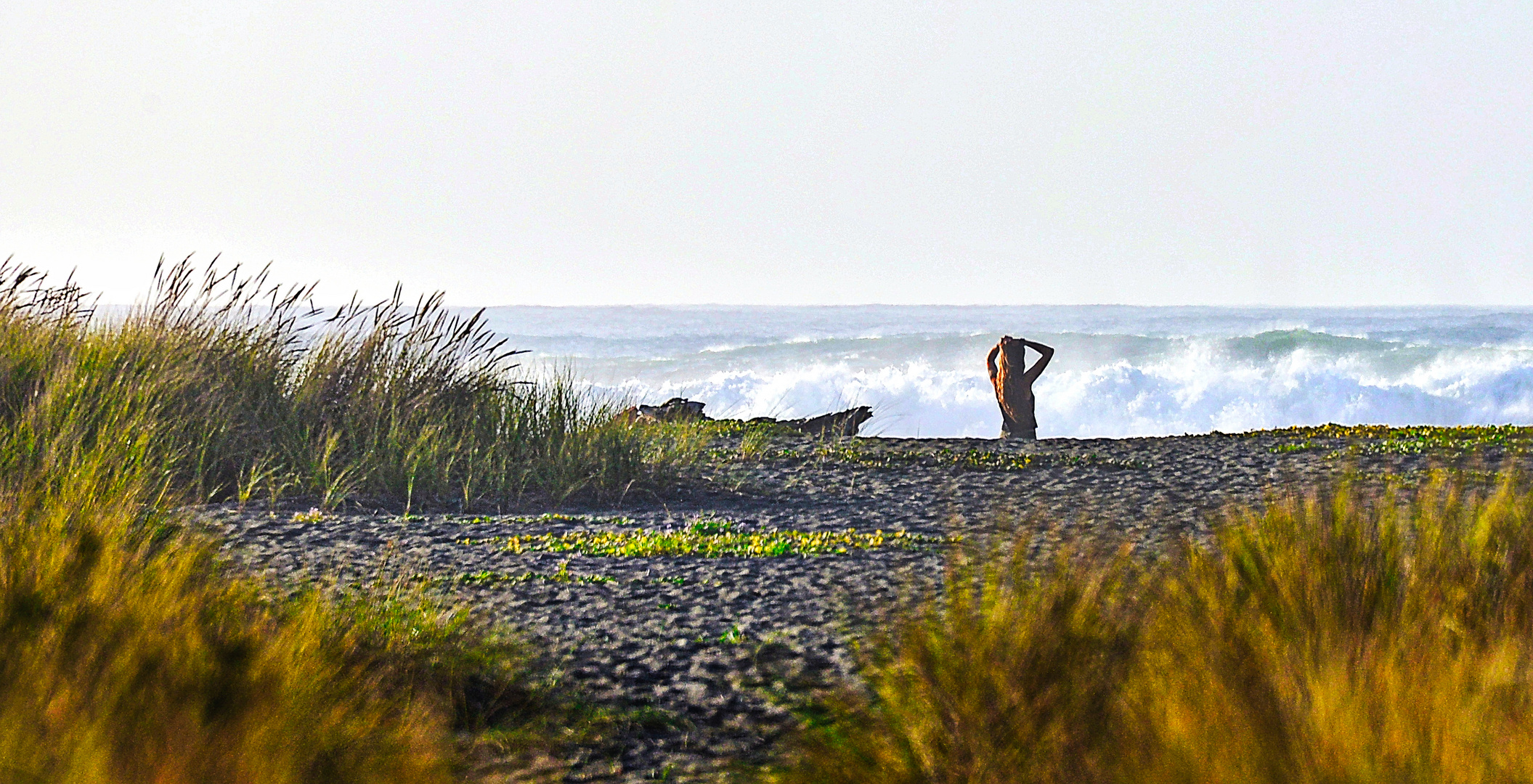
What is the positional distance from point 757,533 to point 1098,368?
32.2 metres

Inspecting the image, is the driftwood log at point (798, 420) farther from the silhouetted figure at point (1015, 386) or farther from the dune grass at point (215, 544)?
the dune grass at point (215, 544)

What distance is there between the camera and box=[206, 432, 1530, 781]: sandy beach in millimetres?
3988

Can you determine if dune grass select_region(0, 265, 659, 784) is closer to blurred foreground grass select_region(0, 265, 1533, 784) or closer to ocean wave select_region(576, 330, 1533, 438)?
blurred foreground grass select_region(0, 265, 1533, 784)

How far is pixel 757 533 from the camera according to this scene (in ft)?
22.1

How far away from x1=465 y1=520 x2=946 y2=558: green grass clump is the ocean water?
13.1 meters

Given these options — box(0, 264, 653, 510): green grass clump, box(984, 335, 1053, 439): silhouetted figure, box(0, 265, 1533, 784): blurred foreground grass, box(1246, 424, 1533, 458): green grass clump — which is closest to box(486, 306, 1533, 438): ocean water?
box(984, 335, 1053, 439): silhouetted figure

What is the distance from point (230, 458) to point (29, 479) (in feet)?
8.63

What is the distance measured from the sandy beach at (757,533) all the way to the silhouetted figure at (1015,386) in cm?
227

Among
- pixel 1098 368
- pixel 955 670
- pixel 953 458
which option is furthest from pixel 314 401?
pixel 1098 368

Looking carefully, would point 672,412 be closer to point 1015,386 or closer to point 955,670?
point 1015,386

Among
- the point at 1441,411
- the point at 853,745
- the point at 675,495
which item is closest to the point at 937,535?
the point at 675,495

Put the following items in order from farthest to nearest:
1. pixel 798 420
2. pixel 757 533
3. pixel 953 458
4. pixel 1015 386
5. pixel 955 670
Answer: pixel 1015 386 < pixel 798 420 < pixel 953 458 < pixel 757 533 < pixel 955 670

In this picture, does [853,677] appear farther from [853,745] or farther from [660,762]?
[853,745]

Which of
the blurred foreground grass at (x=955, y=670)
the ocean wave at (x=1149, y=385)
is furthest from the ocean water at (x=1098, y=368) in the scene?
the blurred foreground grass at (x=955, y=670)
